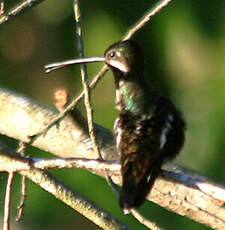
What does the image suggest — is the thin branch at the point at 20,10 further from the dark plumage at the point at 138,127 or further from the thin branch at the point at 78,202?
the thin branch at the point at 78,202

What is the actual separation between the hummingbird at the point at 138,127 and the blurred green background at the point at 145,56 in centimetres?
245

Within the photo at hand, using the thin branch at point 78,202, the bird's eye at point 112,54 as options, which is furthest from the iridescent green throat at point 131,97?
the thin branch at point 78,202

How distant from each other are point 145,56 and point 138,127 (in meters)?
3.44

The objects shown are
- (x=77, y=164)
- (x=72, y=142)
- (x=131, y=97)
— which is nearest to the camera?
(x=77, y=164)

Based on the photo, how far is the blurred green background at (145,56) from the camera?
5953mm

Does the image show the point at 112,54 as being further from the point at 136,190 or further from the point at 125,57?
the point at 136,190

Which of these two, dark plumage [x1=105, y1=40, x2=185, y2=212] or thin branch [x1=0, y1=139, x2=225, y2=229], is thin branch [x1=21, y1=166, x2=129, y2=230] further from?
dark plumage [x1=105, y1=40, x2=185, y2=212]

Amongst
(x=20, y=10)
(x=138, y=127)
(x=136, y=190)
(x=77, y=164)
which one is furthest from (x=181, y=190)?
(x=20, y=10)

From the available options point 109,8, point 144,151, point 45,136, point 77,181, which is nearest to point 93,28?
point 109,8

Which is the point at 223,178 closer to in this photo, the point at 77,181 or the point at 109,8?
the point at 77,181

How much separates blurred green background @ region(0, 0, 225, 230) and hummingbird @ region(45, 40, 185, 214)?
245 centimetres

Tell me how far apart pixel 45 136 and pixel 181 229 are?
7.17ft

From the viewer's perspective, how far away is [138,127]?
3.13m

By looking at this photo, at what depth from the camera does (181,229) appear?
5.62 metres
